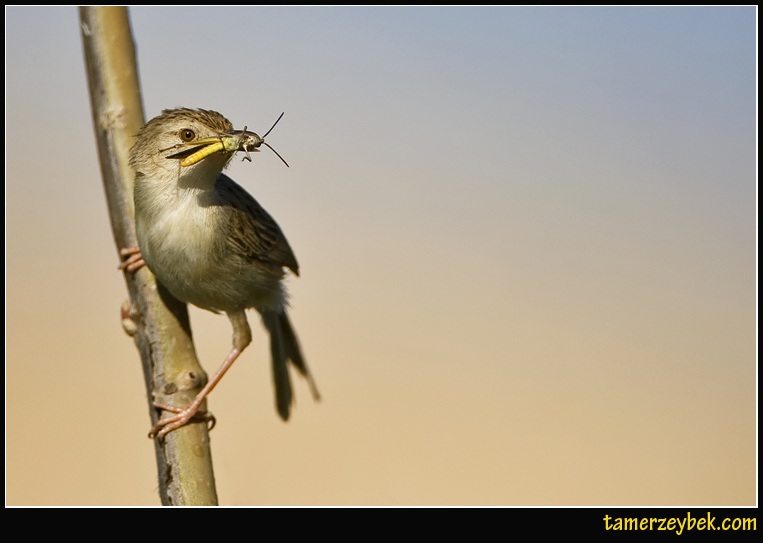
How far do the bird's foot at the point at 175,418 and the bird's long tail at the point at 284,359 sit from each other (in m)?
1.31

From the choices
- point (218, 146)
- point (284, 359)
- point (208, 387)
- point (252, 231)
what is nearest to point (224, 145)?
point (218, 146)

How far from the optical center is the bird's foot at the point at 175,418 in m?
3.30

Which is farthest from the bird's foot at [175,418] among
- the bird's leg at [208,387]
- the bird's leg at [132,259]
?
the bird's leg at [132,259]

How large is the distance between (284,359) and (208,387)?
46.0 inches

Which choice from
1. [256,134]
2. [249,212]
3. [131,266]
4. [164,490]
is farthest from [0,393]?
[256,134]

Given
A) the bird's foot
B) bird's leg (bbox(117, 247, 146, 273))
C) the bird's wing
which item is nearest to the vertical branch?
the bird's foot

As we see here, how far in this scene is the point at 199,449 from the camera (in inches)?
128

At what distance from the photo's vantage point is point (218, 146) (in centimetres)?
326

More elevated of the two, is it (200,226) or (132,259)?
(200,226)

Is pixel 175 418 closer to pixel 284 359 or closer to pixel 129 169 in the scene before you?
pixel 129 169

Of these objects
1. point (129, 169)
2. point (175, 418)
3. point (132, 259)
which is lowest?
point (175, 418)

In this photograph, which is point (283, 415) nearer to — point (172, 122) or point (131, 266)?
point (131, 266)

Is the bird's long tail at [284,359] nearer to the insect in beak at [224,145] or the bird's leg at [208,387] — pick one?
the bird's leg at [208,387]

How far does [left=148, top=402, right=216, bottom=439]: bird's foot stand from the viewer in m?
3.30
